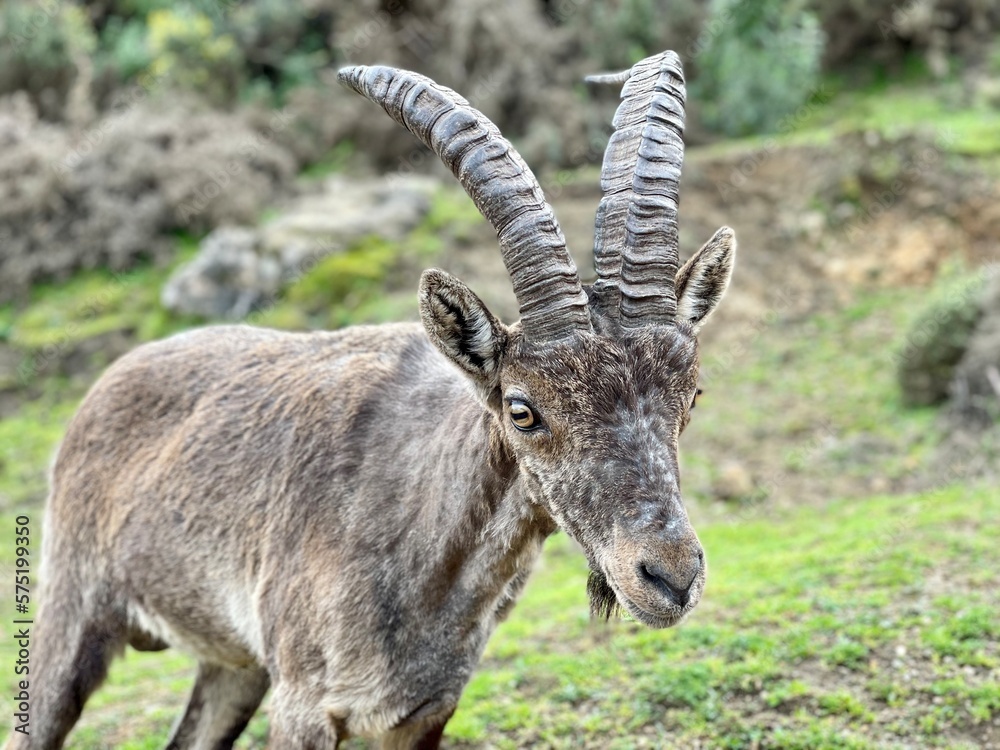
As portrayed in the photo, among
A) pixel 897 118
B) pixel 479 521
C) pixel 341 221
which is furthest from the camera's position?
pixel 897 118

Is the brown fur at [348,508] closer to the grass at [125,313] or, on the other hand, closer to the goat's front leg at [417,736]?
the goat's front leg at [417,736]

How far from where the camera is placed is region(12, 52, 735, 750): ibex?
421 cm

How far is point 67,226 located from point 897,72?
1762 cm

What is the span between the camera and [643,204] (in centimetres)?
452

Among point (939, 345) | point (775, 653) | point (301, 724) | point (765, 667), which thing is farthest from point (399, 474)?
point (939, 345)

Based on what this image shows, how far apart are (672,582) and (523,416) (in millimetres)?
961

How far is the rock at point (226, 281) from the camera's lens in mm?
16922

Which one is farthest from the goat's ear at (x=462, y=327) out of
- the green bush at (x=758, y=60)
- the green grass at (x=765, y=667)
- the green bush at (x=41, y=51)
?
the green bush at (x=41, y=51)

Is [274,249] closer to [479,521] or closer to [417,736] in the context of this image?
[417,736]

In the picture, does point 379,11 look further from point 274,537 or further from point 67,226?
point 274,537

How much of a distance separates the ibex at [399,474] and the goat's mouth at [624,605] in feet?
0.05

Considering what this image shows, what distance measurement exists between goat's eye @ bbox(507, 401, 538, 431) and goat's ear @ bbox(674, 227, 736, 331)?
34.9 inches

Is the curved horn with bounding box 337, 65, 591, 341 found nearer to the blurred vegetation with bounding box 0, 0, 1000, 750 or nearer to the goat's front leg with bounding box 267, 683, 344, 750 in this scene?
the goat's front leg with bounding box 267, 683, 344, 750

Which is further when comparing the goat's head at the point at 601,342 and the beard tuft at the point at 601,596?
the beard tuft at the point at 601,596
